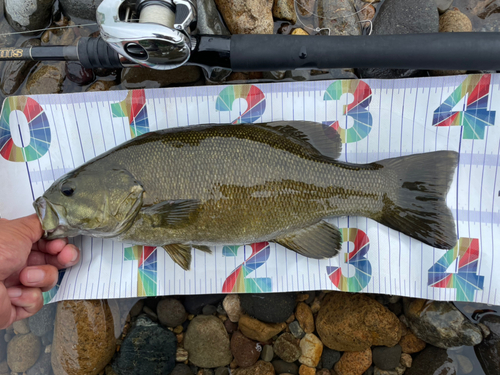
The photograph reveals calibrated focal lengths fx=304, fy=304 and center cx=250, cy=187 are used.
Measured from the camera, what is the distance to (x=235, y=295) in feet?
7.82

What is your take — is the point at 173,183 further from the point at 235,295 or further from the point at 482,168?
the point at 482,168

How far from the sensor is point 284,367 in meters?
2.38

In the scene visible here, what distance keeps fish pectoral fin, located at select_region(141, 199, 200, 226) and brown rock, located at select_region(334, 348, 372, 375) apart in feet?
5.44

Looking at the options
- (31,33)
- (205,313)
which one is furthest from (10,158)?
(205,313)

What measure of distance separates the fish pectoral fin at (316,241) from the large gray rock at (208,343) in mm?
916

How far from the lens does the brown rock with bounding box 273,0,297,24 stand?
2281 millimetres

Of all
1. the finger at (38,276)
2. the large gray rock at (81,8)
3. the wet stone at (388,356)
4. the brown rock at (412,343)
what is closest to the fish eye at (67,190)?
the finger at (38,276)

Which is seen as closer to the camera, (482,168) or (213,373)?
(482,168)

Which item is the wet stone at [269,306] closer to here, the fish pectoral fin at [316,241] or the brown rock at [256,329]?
the brown rock at [256,329]

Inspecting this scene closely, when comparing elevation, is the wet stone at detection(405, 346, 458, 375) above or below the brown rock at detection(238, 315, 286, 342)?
below

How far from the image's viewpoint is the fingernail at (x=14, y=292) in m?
1.94

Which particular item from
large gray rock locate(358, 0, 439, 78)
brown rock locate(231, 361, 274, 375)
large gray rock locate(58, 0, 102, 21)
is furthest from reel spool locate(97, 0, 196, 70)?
brown rock locate(231, 361, 274, 375)

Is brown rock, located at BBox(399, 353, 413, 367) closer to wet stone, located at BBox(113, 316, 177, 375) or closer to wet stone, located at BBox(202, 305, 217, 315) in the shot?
wet stone, located at BBox(202, 305, 217, 315)

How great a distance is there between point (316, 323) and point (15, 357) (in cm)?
242
